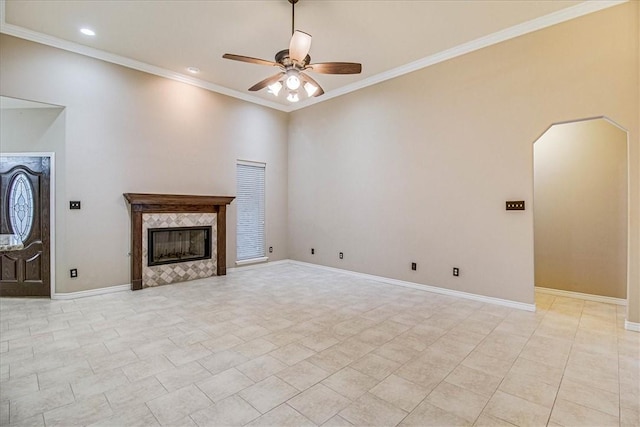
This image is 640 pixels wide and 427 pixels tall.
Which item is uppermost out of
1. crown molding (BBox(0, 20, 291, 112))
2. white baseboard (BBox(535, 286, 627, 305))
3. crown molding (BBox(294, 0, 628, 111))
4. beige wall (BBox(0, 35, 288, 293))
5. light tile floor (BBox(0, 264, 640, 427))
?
crown molding (BBox(0, 20, 291, 112))

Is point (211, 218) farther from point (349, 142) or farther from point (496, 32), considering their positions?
point (496, 32)

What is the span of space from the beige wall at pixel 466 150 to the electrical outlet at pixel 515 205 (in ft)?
0.24

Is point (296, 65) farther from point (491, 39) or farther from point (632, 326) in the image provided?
point (632, 326)

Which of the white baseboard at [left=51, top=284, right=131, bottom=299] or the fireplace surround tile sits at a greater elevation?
the fireplace surround tile

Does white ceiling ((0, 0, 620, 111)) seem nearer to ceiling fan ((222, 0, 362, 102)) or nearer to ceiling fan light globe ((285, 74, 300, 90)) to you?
ceiling fan ((222, 0, 362, 102))

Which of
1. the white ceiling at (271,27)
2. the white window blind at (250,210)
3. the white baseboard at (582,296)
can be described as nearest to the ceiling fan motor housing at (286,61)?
the white ceiling at (271,27)

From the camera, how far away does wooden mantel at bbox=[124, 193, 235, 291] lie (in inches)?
190

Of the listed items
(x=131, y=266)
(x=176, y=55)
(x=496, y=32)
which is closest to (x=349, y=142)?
(x=496, y=32)

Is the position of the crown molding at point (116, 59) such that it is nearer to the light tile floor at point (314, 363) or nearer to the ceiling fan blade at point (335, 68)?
the ceiling fan blade at point (335, 68)

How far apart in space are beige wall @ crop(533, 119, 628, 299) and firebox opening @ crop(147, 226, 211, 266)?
18.8 ft

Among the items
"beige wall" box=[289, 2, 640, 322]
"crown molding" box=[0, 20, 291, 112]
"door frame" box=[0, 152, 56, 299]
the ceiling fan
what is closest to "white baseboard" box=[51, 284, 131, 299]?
"door frame" box=[0, 152, 56, 299]

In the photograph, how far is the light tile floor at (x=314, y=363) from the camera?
194 cm

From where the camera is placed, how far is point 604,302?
4207mm

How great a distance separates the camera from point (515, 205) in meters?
3.92
